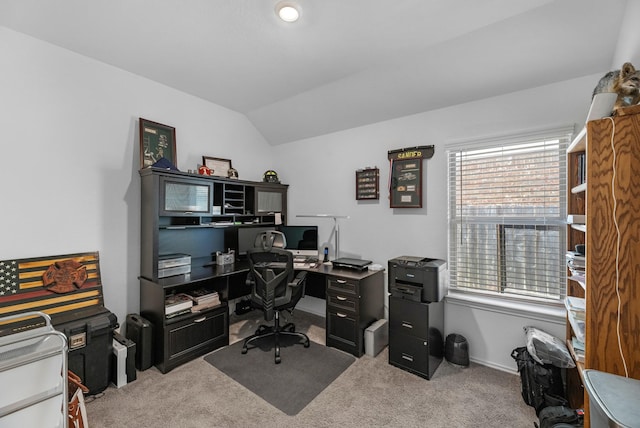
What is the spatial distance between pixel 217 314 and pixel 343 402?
150 cm

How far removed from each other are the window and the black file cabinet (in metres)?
0.57

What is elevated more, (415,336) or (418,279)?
(418,279)

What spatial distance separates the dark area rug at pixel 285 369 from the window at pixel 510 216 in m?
1.49

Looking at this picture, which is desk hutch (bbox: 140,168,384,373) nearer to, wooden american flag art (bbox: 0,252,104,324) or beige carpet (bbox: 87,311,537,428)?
beige carpet (bbox: 87,311,537,428)

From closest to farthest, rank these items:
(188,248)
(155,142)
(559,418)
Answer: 1. (559,418)
2. (155,142)
3. (188,248)

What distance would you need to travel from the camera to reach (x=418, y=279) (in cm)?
240

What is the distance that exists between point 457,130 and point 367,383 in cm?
250

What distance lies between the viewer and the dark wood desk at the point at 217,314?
244 cm

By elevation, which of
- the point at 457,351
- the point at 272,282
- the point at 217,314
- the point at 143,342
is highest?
the point at 272,282

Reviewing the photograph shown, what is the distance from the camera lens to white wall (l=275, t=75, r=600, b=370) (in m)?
2.29

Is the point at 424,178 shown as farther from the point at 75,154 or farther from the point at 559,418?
the point at 75,154

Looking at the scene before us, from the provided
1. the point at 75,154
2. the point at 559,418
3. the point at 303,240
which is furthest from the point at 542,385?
the point at 75,154

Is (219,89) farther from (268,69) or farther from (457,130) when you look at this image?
(457,130)

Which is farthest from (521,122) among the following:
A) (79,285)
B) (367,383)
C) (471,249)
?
(79,285)
